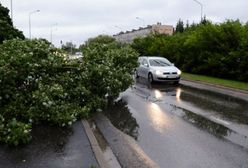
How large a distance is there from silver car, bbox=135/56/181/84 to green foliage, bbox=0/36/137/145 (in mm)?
9165

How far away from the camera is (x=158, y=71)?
23.6 m

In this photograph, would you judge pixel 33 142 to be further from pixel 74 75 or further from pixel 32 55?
pixel 74 75

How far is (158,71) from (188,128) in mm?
13189

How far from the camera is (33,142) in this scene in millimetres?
8359

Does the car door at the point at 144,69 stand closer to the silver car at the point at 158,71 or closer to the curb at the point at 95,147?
the silver car at the point at 158,71

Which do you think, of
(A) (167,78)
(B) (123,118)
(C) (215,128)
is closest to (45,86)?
(B) (123,118)

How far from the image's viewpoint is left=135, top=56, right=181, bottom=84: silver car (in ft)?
77.1

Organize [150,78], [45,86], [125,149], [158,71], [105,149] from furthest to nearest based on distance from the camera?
[150,78] → [158,71] → [45,86] → [125,149] → [105,149]

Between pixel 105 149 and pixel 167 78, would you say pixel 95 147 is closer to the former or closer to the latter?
pixel 105 149

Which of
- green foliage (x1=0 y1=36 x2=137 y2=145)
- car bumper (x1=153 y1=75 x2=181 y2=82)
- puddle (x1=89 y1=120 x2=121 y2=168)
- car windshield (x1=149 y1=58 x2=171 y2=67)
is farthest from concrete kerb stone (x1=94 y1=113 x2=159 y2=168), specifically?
car windshield (x1=149 y1=58 x2=171 y2=67)

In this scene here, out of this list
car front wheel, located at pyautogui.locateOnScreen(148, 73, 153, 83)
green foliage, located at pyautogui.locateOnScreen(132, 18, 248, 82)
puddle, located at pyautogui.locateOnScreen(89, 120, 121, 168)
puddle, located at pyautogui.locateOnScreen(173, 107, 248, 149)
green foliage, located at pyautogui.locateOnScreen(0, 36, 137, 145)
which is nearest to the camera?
puddle, located at pyautogui.locateOnScreen(89, 120, 121, 168)

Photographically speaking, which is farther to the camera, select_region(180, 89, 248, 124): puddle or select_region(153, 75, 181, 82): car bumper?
select_region(153, 75, 181, 82): car bumper

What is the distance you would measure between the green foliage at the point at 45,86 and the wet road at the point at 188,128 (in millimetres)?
1010

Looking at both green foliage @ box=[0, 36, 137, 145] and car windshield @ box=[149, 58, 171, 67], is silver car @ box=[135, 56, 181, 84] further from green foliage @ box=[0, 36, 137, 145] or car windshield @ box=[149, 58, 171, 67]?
green foliage @ box=[0, 36, 137, 145]
